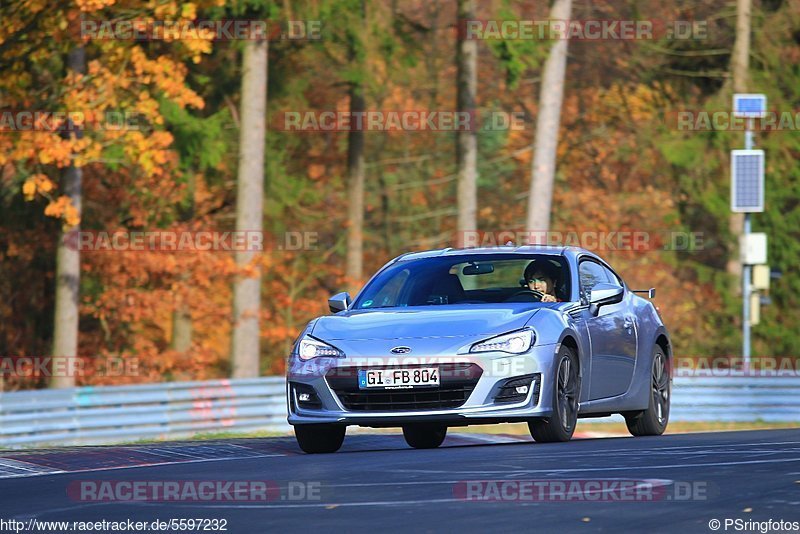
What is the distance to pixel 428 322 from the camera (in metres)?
12.7

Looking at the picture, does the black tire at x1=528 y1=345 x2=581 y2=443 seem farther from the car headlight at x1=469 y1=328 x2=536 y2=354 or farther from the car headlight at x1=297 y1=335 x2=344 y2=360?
the car headlight at x1=297 y1=335 x2=344 y2=360

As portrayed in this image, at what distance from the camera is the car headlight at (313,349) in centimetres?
1267

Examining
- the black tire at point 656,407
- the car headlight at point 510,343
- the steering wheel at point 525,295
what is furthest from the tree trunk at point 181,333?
the car headlight at point 510,343

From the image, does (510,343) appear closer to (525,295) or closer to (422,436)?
(525,295)

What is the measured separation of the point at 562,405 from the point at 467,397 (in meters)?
0.94

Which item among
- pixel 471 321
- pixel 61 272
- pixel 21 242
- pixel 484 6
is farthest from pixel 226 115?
pixel 471 321

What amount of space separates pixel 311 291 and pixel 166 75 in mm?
23973

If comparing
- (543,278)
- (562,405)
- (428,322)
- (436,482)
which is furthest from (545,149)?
(436,482)

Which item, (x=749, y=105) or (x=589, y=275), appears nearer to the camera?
(x=589, y=275)

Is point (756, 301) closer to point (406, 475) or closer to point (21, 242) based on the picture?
point (21, 242)

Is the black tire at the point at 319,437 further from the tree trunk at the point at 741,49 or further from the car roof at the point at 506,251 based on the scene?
the tree trunk at the point at 741,49

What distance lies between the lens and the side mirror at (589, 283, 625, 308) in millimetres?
13766

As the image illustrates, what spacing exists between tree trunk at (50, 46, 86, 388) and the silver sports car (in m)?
15.4

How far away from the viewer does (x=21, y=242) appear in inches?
1409
